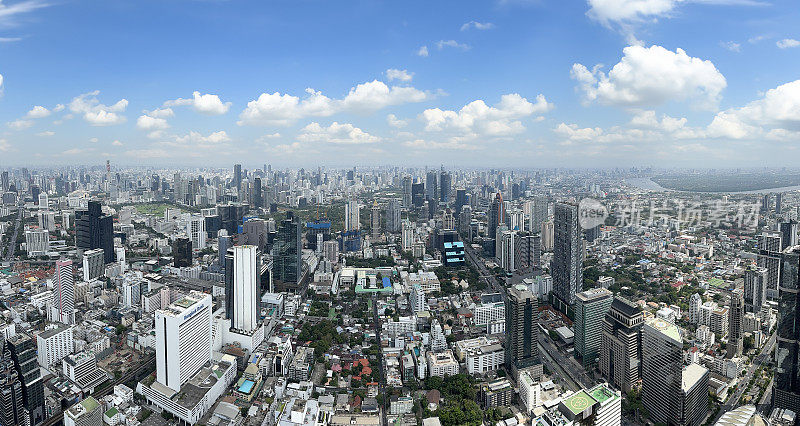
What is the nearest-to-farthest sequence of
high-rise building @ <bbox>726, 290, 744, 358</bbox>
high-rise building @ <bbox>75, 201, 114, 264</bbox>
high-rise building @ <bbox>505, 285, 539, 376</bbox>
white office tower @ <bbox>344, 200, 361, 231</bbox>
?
high-rise building @ <bbox>505, 285, 539, 376</bbox>
high-rise building @ <bbox>726, 290, 744, 358</bbox>
high-rise building @ <bbox>75, 201, 114, 264</bbox>
white office tower @ <bbox>344, 200, 361, 231</bbox>

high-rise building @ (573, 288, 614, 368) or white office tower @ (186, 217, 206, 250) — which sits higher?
white office tower @ (186, 217, 206, 250)

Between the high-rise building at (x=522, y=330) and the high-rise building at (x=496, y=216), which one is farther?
the high-rise building at (x=496, y=216)

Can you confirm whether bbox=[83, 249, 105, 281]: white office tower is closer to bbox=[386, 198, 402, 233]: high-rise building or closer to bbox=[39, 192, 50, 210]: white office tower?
bbox=[39, 192, 50, 210]: white office tower

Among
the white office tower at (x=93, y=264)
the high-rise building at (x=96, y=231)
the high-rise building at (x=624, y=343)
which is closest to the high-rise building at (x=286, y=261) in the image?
the white office tower at (x=93, y=264)

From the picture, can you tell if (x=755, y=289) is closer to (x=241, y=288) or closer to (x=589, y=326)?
(x=589, y=326)

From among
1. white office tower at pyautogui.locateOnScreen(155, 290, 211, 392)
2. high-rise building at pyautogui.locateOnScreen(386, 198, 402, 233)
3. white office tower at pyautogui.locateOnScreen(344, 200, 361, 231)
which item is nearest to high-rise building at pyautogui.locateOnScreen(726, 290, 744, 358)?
white office tower at pyautogui.locateOnScreen(155, 290, 211, 392)

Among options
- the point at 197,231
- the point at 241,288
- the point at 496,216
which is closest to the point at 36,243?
the point at 197,231

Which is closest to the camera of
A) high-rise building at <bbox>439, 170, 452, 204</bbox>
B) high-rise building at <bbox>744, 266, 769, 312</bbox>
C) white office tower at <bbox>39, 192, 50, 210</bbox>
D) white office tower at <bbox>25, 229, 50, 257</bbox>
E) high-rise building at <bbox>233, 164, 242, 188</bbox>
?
high-rise building at <bbox>744, 266, 769, 312</bbox>

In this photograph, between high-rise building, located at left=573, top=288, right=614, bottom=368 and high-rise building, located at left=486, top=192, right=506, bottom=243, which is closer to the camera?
high-rise building, located at left=573, top=288, right=614, bottom=368

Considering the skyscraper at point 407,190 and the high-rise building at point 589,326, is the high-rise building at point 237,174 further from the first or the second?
the high-rise building at point 589,326
